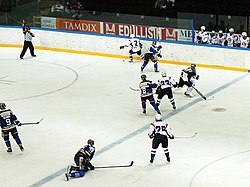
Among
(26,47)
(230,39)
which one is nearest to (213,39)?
(230,39)

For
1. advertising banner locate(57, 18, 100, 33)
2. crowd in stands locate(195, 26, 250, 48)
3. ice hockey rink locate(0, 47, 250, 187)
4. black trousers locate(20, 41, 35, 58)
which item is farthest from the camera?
advertising banner locate(57, 18, 100, 33)

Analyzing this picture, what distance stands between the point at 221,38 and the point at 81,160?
394 inches

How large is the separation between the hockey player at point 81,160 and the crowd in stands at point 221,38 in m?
9.50

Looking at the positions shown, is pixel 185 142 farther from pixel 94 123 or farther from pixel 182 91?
pixel 182 91

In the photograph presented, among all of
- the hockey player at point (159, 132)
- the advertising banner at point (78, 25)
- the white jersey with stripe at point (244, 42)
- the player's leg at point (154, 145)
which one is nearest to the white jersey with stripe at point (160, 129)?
the hockey player at point (159, 132)

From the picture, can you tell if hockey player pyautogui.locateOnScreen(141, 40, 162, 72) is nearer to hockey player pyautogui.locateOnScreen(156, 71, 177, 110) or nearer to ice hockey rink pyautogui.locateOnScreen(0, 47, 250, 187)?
ice hockey rink pyautogui.locateOnScreen(0, 47, 250, 187)

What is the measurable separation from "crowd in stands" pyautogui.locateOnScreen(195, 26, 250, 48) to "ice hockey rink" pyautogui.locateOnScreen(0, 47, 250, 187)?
111 centimetres

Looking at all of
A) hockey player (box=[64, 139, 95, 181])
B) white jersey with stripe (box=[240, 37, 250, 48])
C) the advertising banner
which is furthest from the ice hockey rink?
the advertising banner

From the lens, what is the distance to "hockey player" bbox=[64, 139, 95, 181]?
12.1 metres

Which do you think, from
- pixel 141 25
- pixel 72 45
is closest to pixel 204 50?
pixel 141 25

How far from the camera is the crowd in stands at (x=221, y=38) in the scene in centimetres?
2015

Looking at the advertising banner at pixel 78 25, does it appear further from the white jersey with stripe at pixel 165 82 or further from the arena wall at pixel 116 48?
the white jersey with stripe at pixel 165 82

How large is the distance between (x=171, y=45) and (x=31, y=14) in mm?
6646

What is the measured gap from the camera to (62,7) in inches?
953
